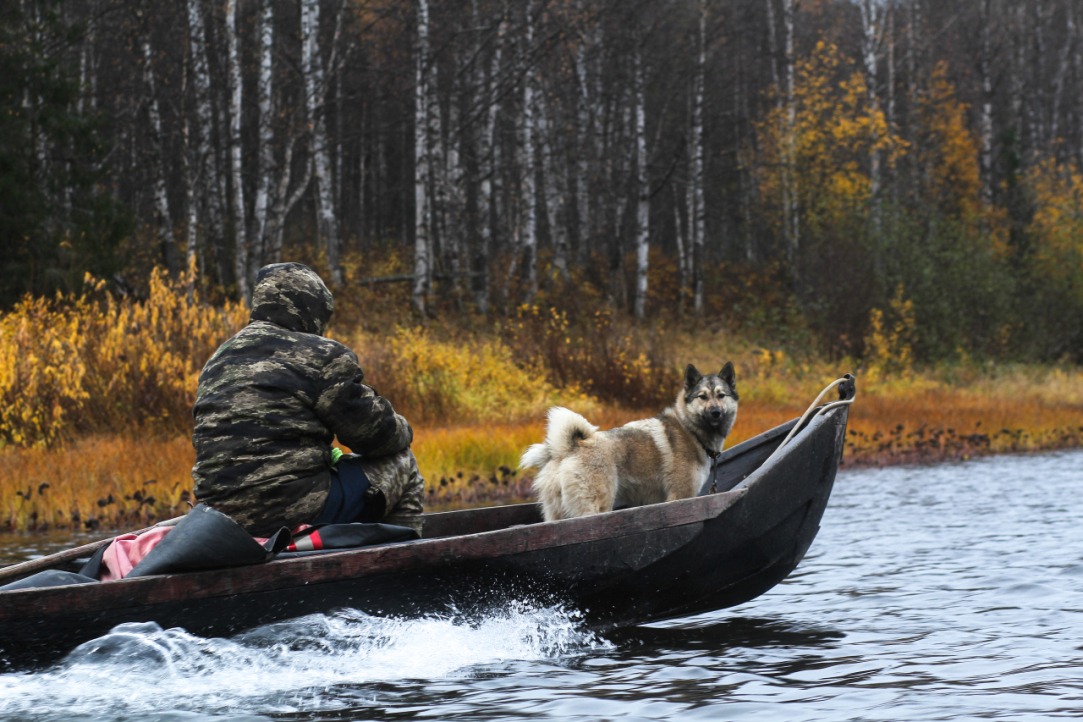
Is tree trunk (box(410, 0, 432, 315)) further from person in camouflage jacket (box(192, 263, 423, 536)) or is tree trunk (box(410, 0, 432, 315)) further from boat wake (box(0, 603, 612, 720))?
boat wake (box(0, 603, 612, 720))

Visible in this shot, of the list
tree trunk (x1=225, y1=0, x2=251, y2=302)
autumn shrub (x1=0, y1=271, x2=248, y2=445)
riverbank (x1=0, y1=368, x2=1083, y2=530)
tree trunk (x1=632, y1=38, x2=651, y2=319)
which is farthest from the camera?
tree trunk (x1=632, y1=38, x2=651, y2=319)

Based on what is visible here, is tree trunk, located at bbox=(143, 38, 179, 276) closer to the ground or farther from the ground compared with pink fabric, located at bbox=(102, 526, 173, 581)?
farther from the ground

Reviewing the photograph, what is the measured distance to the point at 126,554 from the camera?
551cm

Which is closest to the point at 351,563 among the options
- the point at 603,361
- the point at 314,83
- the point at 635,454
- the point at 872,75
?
the point at 635,454

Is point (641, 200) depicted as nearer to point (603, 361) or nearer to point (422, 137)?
point (422, 137)

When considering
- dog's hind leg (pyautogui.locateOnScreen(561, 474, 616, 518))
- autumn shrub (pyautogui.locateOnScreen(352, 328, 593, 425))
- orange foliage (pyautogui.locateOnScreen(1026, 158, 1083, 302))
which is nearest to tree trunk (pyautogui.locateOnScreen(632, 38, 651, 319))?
autumn shrub (pyautogui.locateOnScreen(352, 328, 593, 425))

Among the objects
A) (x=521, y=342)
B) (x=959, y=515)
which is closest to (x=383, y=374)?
(x=521, y=342)

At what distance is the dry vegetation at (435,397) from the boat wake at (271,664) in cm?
517

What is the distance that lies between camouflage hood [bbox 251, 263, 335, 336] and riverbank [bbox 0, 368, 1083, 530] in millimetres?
3267

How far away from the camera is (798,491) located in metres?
6.64

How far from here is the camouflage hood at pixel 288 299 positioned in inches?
219

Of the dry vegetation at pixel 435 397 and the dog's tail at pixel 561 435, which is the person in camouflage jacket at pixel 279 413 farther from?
the dry vegetation at pixel 435 397

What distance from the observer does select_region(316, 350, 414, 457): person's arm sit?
542 centimetres

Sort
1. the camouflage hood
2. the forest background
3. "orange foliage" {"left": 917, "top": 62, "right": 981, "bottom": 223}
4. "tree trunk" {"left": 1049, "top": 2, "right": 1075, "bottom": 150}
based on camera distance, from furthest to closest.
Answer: "tree trunk" {"left": 1049, "top": 2, "right": 1075, "bottom": 150} < "orange foliage" {"left": 917, "top": 62, "right": 981, "bottom": 223} < the forest background < the camouflage hood
